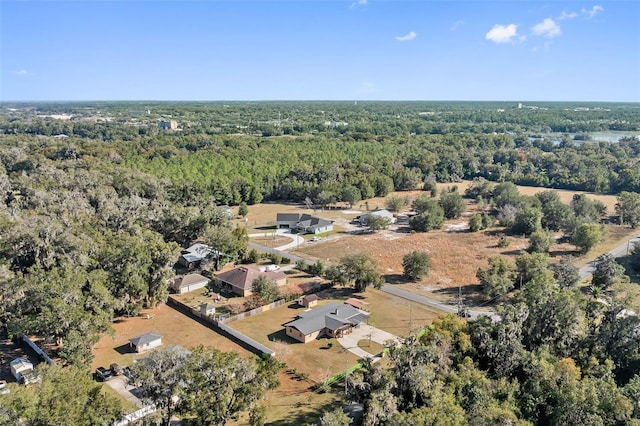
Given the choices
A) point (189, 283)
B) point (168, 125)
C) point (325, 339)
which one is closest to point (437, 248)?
point (325, 339)

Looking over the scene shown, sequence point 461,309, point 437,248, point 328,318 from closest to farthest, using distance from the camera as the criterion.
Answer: point 328,318 → point 461,309 → point 437,248

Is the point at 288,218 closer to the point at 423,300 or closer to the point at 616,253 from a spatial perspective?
the point at 423,300

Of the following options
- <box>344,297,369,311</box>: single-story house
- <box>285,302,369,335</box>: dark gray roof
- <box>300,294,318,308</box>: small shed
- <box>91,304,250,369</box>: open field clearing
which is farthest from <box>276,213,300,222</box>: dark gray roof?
<box>285,302,369,335</box>: dark gray roof

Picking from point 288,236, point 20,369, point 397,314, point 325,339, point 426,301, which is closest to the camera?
point 20,369

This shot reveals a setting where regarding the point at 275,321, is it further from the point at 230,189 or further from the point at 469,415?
the point at 230,189

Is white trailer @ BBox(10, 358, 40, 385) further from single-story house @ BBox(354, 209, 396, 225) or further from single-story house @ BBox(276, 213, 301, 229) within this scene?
single-story house @ BBox(354, 209, 396, 225)

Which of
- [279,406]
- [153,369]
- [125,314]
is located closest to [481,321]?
[279,406]
